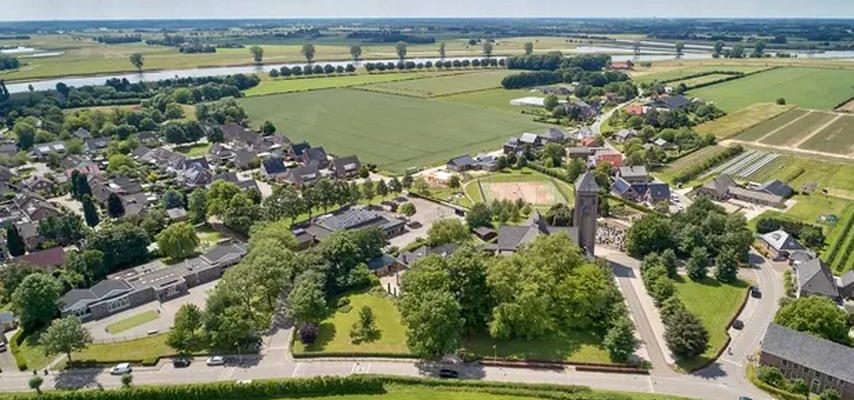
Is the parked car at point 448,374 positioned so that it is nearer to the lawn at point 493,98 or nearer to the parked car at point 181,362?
the parked car at point 181,362

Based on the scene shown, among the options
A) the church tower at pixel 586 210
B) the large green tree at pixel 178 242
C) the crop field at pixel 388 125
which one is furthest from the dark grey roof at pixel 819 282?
the crop field at pixel 388 125

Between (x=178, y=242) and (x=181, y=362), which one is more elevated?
(x=178, y=242)

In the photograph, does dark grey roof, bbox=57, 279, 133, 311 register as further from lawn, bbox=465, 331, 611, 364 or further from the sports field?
the sports field

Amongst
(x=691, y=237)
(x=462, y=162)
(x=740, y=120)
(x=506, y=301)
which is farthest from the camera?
(x=740, y=120)

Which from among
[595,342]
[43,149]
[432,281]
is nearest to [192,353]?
[432,281]

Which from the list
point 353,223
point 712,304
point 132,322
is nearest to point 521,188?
point 353,223

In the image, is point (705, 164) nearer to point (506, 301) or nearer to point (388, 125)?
point (506, 301)

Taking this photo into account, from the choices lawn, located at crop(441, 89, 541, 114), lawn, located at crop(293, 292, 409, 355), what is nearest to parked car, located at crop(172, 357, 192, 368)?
lawn, located at crop(293, 292, 409, 355)
